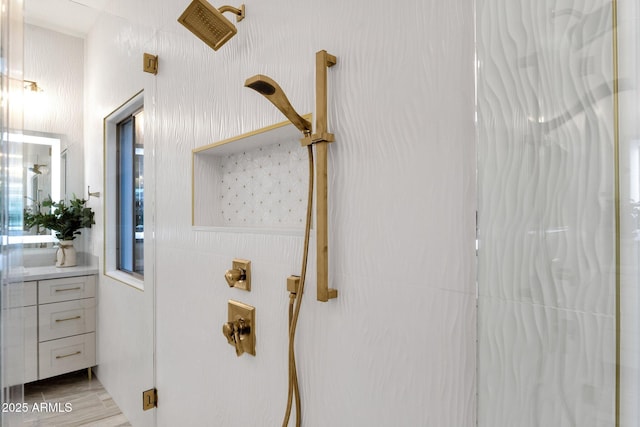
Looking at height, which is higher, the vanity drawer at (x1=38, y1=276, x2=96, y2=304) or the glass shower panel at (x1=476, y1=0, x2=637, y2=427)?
the glass shower panel at (x1=476, y1=0, x2=637, y2=427)

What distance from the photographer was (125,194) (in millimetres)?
1890

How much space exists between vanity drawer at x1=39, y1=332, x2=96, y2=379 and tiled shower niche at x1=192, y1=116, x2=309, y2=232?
2.75 ft

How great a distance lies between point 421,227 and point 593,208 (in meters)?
0.32

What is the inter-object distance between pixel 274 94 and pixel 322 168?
223 millimetres

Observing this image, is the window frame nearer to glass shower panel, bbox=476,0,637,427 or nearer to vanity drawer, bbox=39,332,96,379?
vanity drawer, bbox=39,332,96,379

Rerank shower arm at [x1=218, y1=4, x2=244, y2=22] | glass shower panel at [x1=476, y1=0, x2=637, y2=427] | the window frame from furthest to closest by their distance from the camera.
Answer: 1. the window frame
2. shower arm at [x1=218, y1=4, x2=244, y2=22]
3. glass shower panel at [x1=476, y1=0, x2=637, y2=427]

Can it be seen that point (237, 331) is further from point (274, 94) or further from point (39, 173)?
point (39, 173)

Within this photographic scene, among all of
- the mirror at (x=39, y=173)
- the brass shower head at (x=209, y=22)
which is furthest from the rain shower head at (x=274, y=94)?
the mirror at (x=39, y=173)

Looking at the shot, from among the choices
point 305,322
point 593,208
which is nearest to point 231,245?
point 305,322

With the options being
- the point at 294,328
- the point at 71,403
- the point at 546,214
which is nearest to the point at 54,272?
the point at 71,403

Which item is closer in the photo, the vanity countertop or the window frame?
the vanity countertop

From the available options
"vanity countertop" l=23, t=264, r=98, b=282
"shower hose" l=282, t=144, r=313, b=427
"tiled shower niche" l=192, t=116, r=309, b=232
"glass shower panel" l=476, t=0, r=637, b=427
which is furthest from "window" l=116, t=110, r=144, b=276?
"glass shower panel" l=476, t=0, r=637, b=427

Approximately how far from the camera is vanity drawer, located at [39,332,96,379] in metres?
1.63

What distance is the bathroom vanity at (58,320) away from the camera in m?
1.57
